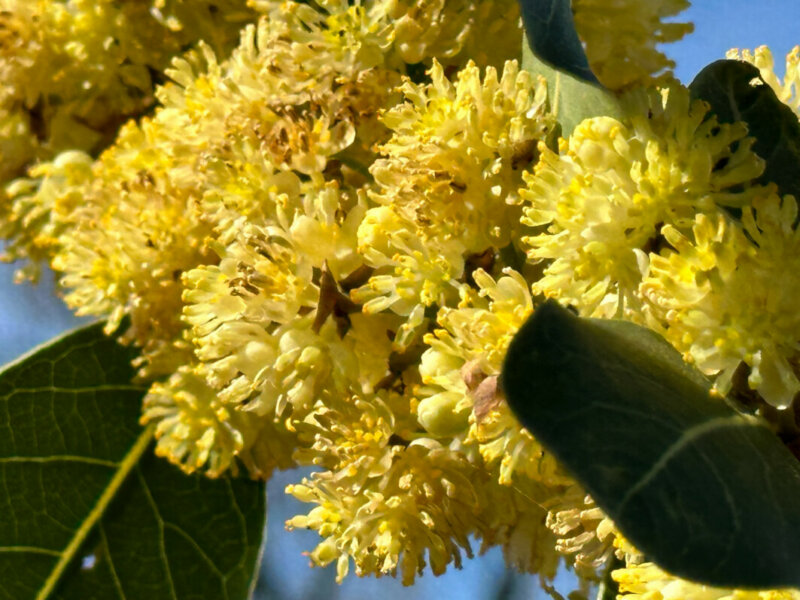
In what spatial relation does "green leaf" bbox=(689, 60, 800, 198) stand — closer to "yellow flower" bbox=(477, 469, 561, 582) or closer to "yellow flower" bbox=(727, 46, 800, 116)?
"yellow flower" bbox=(727, 46, 800, 116)

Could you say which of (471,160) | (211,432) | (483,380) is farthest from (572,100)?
(211,432)

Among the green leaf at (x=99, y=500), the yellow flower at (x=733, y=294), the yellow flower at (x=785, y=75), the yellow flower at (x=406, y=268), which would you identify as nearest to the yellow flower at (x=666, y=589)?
the yellow flower at (x=733, y=294)

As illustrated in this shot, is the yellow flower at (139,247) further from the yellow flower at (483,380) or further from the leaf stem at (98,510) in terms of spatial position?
the yellow flower at (483,380)

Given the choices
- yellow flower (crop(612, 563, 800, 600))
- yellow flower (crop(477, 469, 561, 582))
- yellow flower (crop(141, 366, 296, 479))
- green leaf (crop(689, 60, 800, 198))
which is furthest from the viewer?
yellow flower (crop(141, 366, 296, 479))

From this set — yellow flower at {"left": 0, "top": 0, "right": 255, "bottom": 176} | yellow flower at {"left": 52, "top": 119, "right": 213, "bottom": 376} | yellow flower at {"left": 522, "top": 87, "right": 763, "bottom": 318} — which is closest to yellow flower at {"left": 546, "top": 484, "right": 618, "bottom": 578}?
yellow flower at {"left": 522, "top": 87, "right": 763, "bottom": 318}

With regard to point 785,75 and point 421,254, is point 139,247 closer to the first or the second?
point 421,254

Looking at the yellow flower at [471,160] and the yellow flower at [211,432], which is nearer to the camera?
the yellow flower at [471,160]
